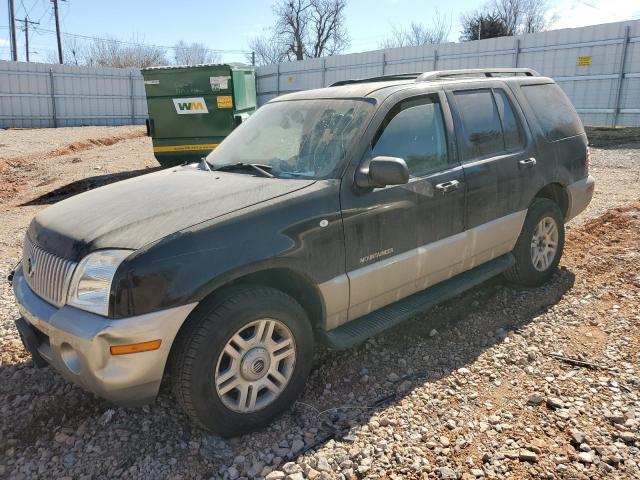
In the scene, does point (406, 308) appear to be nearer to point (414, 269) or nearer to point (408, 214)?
point (414, 269)

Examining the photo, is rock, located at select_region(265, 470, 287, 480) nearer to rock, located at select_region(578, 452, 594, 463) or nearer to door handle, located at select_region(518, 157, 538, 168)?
rock, located at select_region(578, 452, 594, 463)

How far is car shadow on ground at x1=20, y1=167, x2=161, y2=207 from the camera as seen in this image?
10336 mm

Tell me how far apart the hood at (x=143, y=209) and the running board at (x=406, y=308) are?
3.14 ft

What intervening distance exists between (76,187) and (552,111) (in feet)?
32.2

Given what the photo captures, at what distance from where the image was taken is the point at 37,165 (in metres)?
14.6

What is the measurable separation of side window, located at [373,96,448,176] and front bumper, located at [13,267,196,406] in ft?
5.67

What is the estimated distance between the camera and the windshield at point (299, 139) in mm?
3424

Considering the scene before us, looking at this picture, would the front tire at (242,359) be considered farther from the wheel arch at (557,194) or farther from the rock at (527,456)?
the wheel arch at (557,194)

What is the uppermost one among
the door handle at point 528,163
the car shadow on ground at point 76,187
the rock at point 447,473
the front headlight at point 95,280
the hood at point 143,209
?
the door handle at point 528,163

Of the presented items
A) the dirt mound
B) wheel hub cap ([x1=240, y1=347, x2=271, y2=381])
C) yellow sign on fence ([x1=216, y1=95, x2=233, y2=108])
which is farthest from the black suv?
the dirt mound

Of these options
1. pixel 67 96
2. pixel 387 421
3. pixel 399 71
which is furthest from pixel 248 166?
pixel 67 96

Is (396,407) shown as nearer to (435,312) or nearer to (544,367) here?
(544,367)

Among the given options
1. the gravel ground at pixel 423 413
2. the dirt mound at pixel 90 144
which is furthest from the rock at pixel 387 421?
the dirt mound at pixel 90 144

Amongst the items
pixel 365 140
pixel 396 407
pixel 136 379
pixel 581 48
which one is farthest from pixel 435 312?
pixel 581 48
